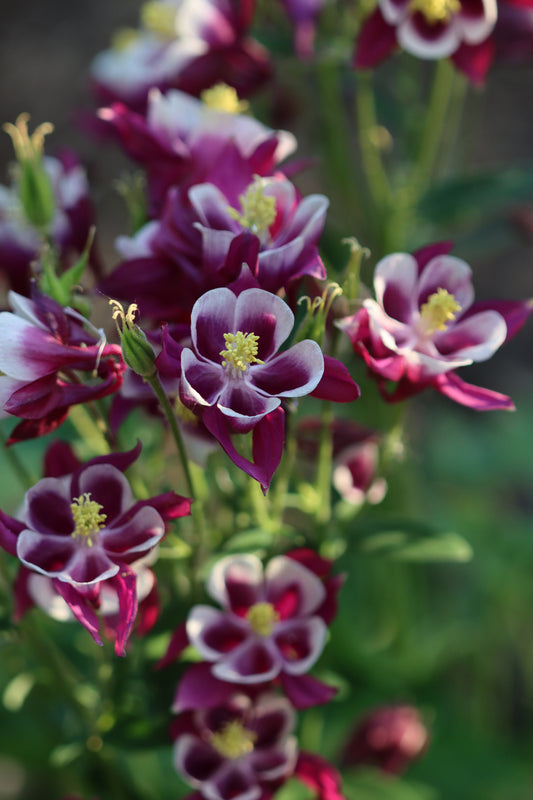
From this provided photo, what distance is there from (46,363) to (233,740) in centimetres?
36

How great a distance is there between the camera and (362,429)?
904mm

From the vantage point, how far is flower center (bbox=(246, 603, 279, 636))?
785 mm

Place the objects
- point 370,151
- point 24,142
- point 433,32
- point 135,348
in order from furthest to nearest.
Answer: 1. point 370,151
2. point 433,32
3. point 24,142
4. point 135,348

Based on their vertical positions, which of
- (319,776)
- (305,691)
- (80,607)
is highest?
(80,607)

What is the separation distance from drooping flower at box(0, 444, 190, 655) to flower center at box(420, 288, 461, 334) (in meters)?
0.25

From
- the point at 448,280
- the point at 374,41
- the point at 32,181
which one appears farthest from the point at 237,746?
the point at 374,41

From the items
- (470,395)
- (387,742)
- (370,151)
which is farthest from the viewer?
(370,151)

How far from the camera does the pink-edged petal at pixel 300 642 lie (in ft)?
2.47

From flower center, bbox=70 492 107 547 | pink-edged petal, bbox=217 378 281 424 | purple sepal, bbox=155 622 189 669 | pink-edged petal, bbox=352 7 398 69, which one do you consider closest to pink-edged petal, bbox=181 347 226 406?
pink-edged petal, bbox=217 378 281 424

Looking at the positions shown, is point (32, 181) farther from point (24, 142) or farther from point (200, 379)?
point (200, 379)

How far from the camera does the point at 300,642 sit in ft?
2.56

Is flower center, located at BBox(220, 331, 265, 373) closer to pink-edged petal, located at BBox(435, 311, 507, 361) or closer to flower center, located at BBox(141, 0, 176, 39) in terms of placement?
pink-edged petal, located at BBox(435, 311, 507, 361)

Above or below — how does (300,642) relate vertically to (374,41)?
below

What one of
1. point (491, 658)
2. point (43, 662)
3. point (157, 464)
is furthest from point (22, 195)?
point (491, 658)
